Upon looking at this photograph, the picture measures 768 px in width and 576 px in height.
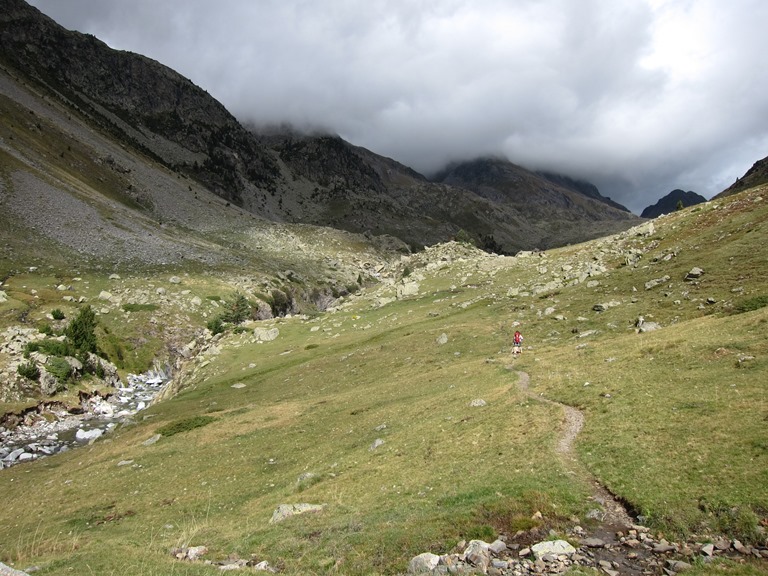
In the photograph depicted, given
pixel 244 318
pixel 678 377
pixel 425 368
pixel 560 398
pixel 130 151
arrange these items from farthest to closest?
pixel 130 151 < pixel 244 318 < pixel 425 368 < pixel 560 398 < pixel 678 377

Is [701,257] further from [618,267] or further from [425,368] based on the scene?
[425,368]


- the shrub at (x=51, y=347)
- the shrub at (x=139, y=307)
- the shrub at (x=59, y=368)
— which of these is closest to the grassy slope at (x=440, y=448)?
the shrub at (x=59, y=368)

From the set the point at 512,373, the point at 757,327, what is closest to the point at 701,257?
the point at 757,327

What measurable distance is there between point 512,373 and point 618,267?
39.4 meters

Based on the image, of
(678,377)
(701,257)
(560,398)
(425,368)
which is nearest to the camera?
(678,377)

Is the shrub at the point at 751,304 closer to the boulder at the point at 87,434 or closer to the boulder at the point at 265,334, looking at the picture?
the boulder at the point at 87,434

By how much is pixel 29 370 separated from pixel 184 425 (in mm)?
27286

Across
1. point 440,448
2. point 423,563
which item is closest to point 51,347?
point 440,448

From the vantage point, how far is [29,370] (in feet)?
175

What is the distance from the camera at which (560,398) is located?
1030 inches

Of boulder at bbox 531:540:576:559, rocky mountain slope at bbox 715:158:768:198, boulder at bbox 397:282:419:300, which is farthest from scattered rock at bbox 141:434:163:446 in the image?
rocky mountain slope at bbox 715:158:768:198

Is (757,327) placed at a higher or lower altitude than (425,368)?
higher

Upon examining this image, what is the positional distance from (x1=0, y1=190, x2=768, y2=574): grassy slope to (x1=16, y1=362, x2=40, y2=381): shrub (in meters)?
16.1

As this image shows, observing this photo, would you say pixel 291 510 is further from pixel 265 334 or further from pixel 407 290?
pixel 407 290
